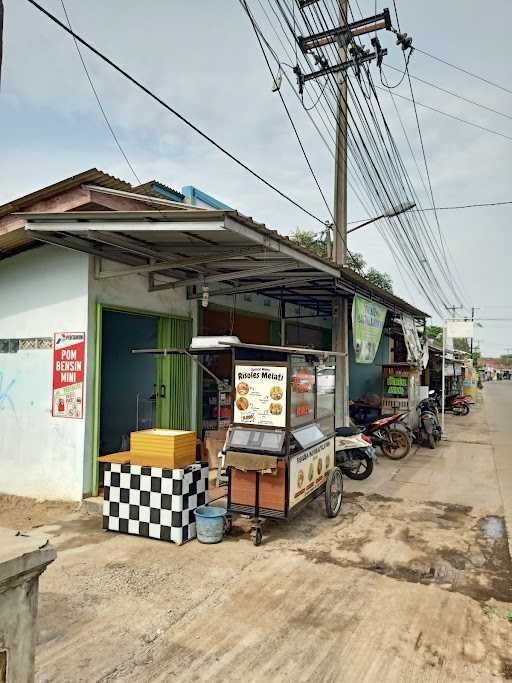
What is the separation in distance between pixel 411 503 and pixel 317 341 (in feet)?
28.7

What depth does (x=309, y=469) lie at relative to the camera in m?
5.98

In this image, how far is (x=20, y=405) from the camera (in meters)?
7.21

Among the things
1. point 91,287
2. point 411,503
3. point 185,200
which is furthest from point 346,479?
point 185,200

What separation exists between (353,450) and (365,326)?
2807 mm

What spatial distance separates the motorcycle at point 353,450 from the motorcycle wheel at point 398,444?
234 cm

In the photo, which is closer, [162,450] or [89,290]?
[162,450]

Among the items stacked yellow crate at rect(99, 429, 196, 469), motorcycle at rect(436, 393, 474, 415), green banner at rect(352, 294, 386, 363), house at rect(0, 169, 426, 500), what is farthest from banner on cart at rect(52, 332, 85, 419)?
motorcycle at rect(436, 393, 474, 415)

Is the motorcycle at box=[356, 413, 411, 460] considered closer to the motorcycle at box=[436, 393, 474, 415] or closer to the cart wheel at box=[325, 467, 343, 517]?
the cart wheel at box=[325, 467, 343, 517]

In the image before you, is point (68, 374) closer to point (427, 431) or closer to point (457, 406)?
point (427, 431)

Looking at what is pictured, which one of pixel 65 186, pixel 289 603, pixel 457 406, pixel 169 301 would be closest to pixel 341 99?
pixel 169 301

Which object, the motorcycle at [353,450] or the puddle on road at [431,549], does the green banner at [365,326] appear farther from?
the puddle on road at [431,549]

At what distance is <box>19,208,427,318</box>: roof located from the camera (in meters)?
4.99

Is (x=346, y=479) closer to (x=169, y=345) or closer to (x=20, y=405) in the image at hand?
(x=169, y=345)

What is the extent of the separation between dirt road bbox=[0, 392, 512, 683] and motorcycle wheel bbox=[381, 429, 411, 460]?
3.99 meters
